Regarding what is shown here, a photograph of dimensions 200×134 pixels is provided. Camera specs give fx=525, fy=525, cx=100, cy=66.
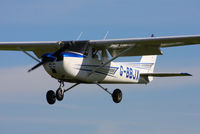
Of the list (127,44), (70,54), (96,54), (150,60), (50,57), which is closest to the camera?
(50,57)

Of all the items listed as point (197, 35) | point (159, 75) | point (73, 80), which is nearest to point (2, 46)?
point (73, 80)

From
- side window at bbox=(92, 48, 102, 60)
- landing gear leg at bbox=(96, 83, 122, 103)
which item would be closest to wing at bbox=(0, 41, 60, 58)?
side window at bbox=(92, 48, 102, 60)

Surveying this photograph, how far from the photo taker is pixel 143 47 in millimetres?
21844

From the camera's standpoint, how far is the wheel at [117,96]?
22.5 metres

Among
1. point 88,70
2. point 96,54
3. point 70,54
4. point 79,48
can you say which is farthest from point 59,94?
point 96,54

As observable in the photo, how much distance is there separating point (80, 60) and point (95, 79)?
1.37 meters

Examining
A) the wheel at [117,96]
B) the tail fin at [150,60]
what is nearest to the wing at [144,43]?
the wheel at [117,96]

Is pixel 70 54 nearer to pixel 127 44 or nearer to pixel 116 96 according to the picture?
pixel 127 44

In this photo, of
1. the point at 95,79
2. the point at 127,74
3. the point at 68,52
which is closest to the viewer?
the point at 68,52

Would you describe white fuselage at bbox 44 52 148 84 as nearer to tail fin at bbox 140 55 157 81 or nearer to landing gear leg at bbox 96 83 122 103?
landing gear leg at bbox 96 83 122 103

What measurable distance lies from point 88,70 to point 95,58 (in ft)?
2.45

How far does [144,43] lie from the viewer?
21.1m

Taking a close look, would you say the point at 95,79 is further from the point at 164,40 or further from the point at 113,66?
the point at 164,40

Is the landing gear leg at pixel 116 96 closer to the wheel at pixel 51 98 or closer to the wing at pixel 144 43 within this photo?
the wing at pixel 144 43
